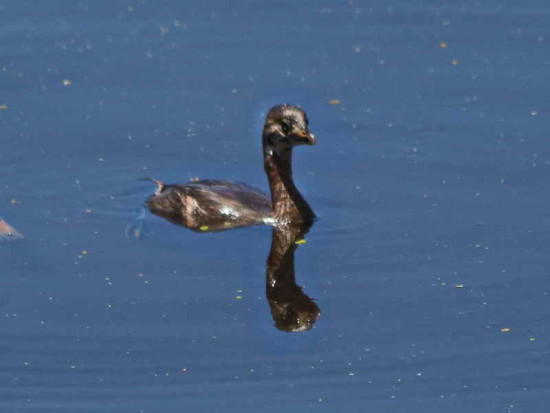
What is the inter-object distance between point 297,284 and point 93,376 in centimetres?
221

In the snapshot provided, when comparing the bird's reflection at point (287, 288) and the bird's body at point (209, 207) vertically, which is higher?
the bird's body at point (209, 207)

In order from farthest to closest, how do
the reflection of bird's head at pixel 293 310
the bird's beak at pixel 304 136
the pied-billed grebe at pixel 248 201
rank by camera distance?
the pied-billed grebe at pixel 248 201
the bird's beak at pixel 304 136
the reflection of bird's head at pixel 293 310

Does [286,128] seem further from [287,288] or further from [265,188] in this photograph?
[287,288]

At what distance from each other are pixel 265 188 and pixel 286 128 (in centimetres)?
105

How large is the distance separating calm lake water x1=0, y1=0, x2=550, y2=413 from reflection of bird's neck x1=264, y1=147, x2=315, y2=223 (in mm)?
208

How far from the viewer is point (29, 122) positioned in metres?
15.1

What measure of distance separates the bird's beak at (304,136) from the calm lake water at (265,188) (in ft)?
2.40

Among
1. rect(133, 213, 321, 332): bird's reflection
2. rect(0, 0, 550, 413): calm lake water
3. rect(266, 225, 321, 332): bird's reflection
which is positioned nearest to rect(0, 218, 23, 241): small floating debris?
rect(0, 0, 550, 413): calm lake water

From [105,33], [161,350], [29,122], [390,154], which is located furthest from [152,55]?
[161,350]

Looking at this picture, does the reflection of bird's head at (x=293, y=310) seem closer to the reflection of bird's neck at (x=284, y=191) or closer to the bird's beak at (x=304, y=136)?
the reflection of bird's neck at (x=284, y=191)

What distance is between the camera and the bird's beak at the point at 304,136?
1345cm

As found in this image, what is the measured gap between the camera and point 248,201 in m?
13.9

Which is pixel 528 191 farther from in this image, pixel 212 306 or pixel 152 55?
pixel 152 55

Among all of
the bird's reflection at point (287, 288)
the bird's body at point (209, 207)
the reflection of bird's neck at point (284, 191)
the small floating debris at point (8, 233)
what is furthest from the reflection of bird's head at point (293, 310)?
the small floating debris at point (8, 233)
